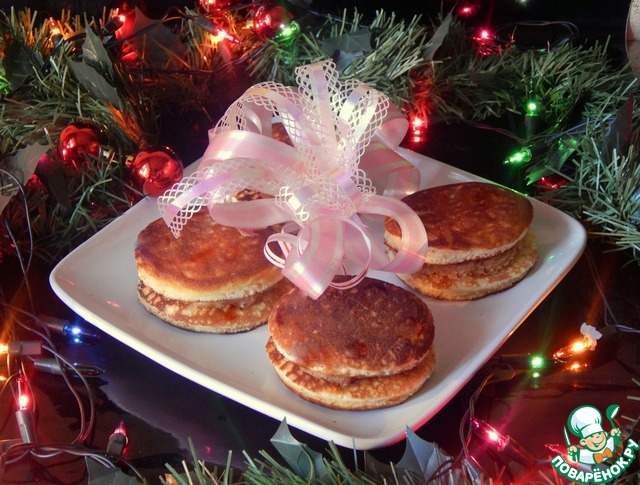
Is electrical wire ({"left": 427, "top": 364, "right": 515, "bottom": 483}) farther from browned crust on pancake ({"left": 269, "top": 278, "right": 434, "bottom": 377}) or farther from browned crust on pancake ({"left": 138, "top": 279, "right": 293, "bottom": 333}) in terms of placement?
browned crust on pancake ({"left": 138, "top": 279, "right": 293, "bottom": 333})

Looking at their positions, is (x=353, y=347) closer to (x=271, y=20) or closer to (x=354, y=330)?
(x=354, y=330)

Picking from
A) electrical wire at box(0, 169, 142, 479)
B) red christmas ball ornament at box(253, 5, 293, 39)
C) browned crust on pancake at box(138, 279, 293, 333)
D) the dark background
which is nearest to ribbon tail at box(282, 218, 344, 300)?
browned crust on pancake at box(138, 279, 293, 333)

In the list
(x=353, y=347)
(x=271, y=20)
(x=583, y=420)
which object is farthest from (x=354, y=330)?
(x=271, y=20)

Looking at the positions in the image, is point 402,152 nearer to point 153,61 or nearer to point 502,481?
point 153,61

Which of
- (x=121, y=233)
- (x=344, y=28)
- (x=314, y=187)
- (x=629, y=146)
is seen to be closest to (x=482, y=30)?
(x=344, y=28)

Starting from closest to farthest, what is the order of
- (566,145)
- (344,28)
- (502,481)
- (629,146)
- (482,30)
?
(502,481), (629,146), (566,145), (344,28), (482,30)

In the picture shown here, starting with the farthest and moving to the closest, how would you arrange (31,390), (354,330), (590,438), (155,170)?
(155,170), (31,390), (354,330), (590,438)
